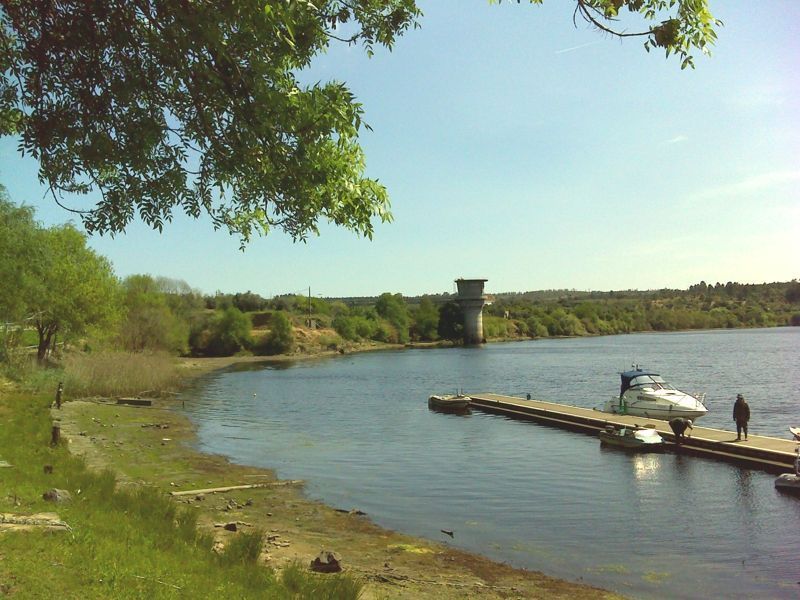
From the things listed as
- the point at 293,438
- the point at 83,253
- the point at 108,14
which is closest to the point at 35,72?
the point at 108,14

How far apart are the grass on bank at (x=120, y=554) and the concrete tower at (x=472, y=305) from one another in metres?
166

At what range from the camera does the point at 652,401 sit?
120ft

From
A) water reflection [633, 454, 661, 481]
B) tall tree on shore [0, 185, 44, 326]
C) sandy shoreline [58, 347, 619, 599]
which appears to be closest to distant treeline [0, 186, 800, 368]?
tall tree on shore [0, 185, 44, 326]

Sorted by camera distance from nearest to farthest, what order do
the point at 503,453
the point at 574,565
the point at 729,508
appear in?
the point at 574,565 → the point at 729,508 → the point at 503,453

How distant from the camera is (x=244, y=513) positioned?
18.6 metres

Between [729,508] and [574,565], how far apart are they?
7.79 m

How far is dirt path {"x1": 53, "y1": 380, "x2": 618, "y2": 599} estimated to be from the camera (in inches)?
523

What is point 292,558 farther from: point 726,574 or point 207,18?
point 207,18

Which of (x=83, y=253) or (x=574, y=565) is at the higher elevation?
(x=83, y=253)

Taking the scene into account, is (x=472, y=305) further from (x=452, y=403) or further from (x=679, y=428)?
(x=679, y=428)

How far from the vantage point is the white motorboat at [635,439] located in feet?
96.3

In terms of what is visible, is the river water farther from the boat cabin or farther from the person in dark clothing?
the boat cabin

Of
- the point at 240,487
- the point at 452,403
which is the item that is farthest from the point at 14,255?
the point at 452,403

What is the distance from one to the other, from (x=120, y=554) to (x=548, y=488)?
17.4m
